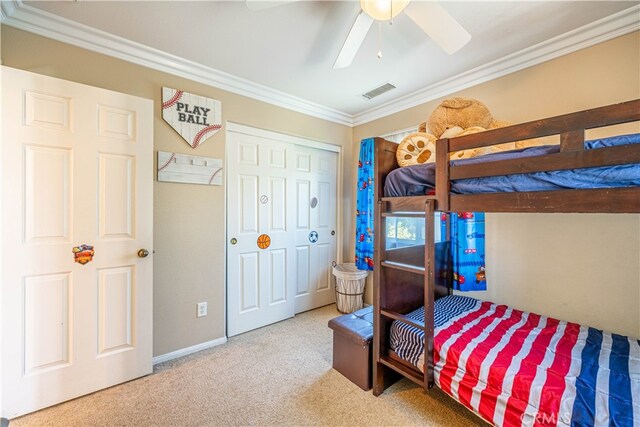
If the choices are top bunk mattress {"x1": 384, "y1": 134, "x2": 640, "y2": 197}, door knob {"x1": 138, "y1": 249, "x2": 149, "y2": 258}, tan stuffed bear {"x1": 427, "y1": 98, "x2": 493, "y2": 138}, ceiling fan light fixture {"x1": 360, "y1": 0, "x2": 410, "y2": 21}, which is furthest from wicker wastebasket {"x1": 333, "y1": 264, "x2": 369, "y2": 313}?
ceiling fan light fixture {"x1": 360, "y1": 0, "x2": 410, "y2": 21}

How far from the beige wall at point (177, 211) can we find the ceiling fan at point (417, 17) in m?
1.26

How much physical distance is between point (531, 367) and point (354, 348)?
1.00m

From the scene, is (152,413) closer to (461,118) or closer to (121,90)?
(121,90)

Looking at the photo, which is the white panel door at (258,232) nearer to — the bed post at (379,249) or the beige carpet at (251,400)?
Result: the beige carpet at (251,400)

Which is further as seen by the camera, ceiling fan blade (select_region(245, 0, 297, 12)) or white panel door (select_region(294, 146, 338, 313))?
white panel door (select_region(294, 146, 338, 313))

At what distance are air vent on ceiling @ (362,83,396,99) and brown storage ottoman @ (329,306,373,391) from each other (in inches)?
81.1

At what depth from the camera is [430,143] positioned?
167 centimetres

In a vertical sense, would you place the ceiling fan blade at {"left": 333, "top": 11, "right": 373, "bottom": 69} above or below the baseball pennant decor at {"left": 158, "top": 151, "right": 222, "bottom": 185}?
above

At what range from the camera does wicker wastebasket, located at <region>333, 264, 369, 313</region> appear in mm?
2977

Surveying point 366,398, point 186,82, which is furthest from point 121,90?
point 366,398

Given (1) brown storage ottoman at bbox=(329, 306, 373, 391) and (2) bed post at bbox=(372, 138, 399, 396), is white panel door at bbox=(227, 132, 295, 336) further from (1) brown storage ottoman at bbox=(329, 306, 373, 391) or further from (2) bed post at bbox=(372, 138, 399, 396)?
(2) bed post at bbox=(372, 138, 399, 396)

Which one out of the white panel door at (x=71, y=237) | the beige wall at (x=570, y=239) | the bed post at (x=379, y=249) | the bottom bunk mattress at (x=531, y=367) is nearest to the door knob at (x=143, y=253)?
the white panel door at (x=71, y=237)

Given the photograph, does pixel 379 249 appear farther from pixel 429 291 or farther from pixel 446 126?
pixel 446 126

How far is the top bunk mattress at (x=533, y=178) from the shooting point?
0.96 m
